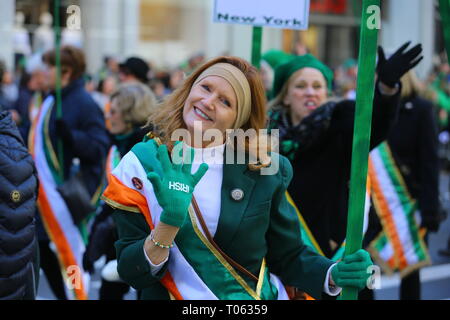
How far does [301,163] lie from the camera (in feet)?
12.7

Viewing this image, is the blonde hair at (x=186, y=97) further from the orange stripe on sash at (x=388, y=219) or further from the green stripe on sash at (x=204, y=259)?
the orange stripe on sash at (x=388, y=219)

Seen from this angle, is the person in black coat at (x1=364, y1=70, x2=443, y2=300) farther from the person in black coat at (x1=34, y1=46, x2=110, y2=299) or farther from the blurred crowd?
the person in black coat at (x1=34, y1=46, x2=110, y2=299)

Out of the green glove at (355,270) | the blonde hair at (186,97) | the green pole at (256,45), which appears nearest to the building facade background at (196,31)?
the green pole at (256,45)

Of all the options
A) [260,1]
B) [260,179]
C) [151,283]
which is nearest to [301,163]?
[260,1]

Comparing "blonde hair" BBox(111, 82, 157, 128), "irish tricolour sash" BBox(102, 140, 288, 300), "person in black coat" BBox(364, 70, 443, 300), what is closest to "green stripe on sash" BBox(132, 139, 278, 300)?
"irish tricolour sash" BBox(102, 140, 288, 300)

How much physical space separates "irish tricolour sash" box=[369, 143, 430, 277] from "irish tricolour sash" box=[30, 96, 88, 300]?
195 cm

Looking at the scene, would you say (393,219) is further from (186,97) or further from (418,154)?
(186,97)

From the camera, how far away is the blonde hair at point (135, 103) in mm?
4676

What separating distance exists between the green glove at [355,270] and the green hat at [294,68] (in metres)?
1.87

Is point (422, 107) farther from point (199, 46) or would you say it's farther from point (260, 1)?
point (199, 46)

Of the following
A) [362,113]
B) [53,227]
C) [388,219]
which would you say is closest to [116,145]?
[53,227]

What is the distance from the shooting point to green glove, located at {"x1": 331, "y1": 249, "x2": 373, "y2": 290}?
2.31 m

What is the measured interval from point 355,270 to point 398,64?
1.33 m
